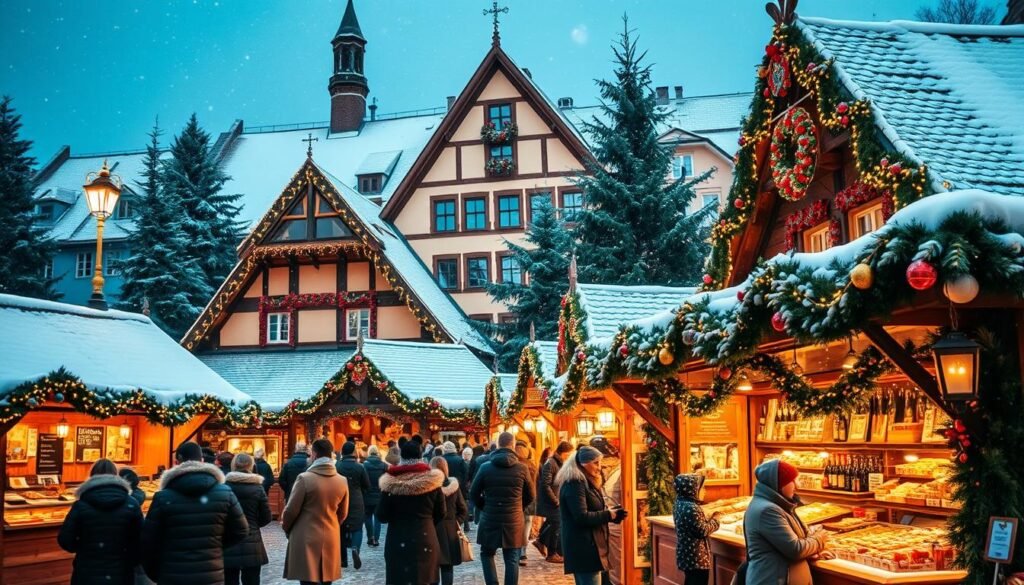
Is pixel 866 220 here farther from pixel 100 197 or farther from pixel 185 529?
pixel 100 197

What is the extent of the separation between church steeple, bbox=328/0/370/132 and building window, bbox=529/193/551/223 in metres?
19.6

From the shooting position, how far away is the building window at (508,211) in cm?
3441

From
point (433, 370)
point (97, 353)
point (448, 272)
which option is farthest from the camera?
point (448, 272)

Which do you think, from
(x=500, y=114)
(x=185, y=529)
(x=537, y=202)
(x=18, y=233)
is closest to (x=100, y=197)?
(x=185, y=529)

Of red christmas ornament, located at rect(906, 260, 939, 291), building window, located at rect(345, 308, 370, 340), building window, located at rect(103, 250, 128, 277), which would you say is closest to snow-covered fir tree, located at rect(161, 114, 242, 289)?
building window, located at rect(103, 250, 128, 277)

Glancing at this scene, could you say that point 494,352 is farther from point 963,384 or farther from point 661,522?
point 963,384

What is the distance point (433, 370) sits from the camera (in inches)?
1074

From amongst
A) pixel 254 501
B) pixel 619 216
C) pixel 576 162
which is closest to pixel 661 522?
pixel 254 501

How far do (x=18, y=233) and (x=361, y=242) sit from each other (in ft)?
63.9

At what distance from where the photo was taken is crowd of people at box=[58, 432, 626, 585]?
7.71 metres

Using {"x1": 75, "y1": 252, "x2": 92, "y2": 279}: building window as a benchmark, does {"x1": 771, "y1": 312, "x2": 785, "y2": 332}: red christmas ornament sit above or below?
below

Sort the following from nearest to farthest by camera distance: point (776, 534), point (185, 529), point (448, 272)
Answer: point (776, 534), point (185, 529), point (448, 272)

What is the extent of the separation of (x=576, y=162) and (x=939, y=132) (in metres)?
24.7

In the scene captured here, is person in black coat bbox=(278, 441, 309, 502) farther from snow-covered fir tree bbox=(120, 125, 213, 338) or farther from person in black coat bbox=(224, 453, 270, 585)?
snow-covered fir tree bbox=(120, 125, 213, 338)
